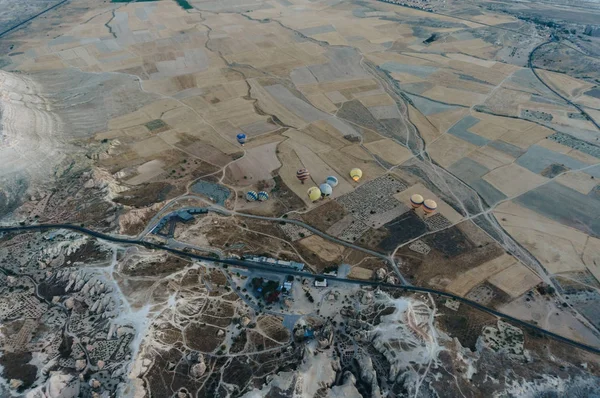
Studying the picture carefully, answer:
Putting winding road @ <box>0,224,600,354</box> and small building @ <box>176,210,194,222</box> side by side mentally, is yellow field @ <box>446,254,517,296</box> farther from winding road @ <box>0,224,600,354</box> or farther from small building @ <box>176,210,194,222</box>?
small building @ <box>176,210,194,222</box>

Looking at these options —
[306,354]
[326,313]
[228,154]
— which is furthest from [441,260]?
[228,154]

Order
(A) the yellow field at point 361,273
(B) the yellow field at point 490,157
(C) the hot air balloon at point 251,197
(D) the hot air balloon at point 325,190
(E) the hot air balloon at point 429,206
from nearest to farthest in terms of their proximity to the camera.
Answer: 1. (A) the yellow field at point 361,273
2. (E) the hot air balloon at point 429,206
3. (C) the hot air balloon at point 251,197
4. (D) the hot air balloon at point 325,190
5. (B) the yellow field at point 490,157

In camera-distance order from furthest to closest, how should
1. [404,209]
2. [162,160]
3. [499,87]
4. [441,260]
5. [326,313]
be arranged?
1. [499,87]
2. [162,160]
3. [404,209]
4. [441,260]
5. [326,313]

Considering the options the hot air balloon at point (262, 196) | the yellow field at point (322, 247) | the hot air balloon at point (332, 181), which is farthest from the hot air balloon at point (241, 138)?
the yellow field at point (322, 247)

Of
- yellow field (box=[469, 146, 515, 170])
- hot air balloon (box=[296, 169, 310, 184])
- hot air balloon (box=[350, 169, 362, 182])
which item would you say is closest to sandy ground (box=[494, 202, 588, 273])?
yellow field (box=[469, 146, 515, 170])

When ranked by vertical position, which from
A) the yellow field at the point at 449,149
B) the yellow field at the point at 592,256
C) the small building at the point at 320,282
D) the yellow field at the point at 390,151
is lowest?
the yellow field at the point at 592,256

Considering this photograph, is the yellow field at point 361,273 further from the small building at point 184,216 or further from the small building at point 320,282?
the small building at point 184,216

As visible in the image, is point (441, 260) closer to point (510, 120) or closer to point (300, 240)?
point (300, 240)

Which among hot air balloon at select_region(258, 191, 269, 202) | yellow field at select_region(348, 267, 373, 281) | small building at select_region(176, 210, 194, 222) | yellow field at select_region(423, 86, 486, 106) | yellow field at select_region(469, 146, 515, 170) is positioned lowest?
yellow field at select_region(469, 146, 515, 170)

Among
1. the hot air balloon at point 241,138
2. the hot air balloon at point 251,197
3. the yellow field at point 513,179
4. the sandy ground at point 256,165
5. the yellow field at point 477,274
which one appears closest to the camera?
the yellow field at point 477,274
